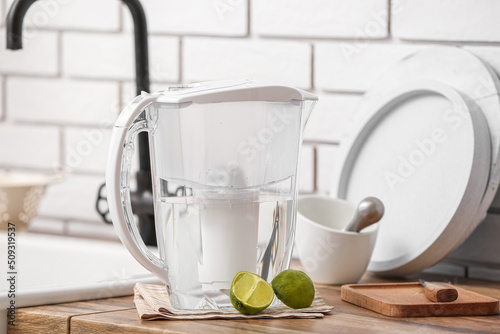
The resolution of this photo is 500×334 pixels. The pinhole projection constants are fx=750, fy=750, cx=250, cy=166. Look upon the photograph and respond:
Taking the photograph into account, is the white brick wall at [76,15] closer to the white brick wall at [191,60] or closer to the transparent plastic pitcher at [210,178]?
the white brick wall at [191,60]

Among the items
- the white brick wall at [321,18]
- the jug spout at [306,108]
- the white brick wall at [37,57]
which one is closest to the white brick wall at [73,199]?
the white brick wall at [37,57]

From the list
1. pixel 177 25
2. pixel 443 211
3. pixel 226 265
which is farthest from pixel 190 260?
pixel 177 25

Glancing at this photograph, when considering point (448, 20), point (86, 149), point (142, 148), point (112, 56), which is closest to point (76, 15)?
point (112, 56)

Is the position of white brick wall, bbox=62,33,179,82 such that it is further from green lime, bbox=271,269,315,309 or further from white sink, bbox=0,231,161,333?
green lime, bbox=271,269,315,309

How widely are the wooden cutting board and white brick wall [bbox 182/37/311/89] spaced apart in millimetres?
435

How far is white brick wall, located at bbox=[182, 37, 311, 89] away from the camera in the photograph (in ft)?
3.88

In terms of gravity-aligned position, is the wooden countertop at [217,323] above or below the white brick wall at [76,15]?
below

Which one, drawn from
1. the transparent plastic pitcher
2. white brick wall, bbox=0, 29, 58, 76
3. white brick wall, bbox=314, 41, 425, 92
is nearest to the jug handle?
the transparent plastic pitcher

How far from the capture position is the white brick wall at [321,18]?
43.4 inches

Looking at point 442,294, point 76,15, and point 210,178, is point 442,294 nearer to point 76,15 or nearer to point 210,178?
point 210,178

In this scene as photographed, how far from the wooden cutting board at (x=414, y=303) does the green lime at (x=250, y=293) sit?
0.40 feet

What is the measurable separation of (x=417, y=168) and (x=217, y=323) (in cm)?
41

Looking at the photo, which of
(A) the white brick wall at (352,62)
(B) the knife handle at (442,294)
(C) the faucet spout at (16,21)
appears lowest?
(B) the knife handle at (442,294)

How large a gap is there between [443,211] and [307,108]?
265 mm
